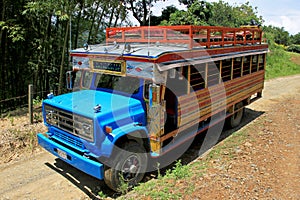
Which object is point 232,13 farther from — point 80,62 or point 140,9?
point 80,62

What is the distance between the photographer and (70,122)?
4.69m

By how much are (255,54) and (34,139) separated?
625 centimetres

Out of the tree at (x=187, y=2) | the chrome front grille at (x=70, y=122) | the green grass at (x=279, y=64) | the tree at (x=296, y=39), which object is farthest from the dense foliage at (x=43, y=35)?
the tree at (x=296, y=39)

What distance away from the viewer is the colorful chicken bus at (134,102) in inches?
175

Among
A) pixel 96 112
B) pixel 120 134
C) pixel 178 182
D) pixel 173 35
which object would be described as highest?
pixel 173 35

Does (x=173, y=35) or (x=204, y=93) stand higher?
(x=173, y=35)

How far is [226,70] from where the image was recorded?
22.3 ft

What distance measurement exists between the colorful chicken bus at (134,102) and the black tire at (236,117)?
4.25 ft

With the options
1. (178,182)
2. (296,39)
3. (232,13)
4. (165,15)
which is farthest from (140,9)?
(296,39)

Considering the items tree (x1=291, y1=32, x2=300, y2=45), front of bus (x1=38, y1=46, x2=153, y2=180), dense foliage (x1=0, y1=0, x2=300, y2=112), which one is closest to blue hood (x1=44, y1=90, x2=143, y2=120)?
front of bus (x1=38, y1=46, x2=153, y2=180)

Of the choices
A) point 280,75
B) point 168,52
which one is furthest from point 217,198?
point 280,75

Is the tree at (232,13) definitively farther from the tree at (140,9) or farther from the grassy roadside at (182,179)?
the grassy roadside at (182,179)

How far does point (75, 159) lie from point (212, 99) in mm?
3286

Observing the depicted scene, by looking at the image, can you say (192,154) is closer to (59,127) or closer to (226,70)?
(226,70)
